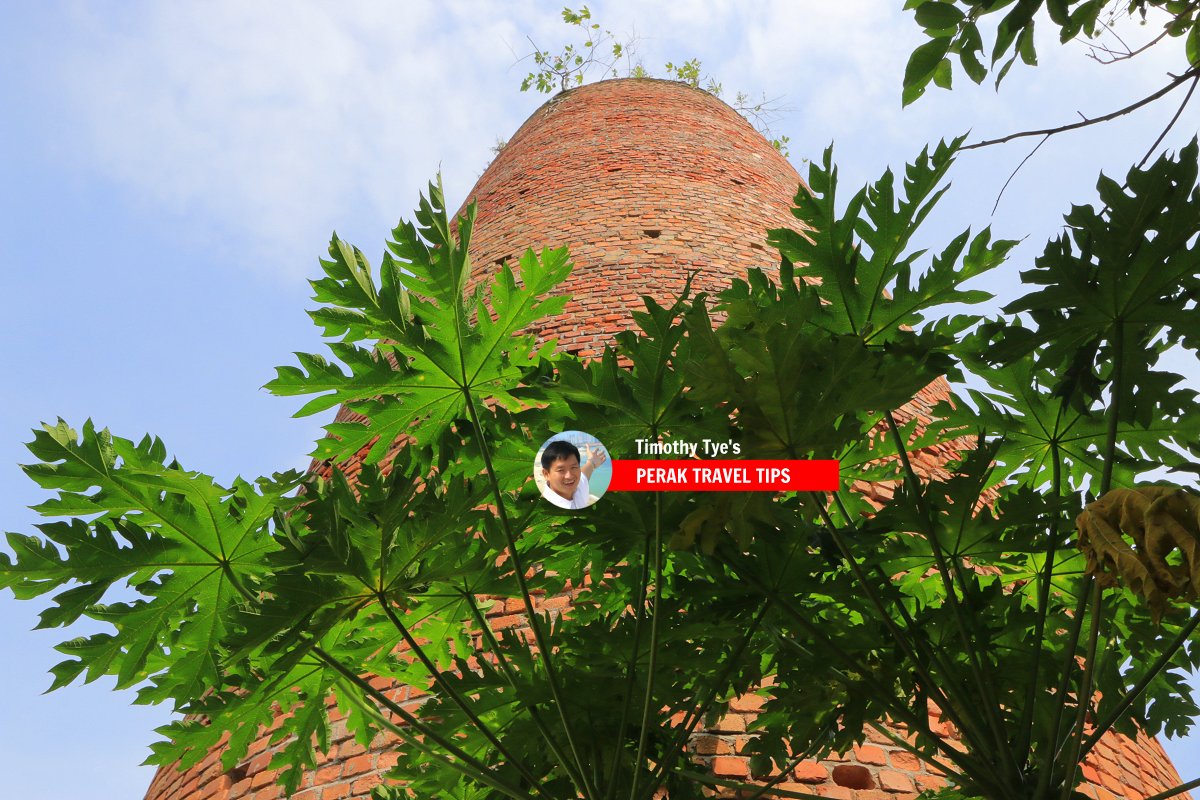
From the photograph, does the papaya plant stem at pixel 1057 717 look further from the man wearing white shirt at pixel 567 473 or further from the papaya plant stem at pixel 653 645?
the man wearing white shirt at pixel 567 473

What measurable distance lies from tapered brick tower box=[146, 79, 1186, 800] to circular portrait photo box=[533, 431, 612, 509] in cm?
110

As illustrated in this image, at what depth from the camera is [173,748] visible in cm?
172

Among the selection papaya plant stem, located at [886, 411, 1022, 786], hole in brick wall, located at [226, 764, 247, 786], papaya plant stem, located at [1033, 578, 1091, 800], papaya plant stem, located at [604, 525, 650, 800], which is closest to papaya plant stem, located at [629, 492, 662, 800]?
papaya plant stem, located at [604, 525, 650, 800]

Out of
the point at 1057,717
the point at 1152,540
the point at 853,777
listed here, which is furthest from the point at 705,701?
the point at 853,777

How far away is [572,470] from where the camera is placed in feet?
5.13

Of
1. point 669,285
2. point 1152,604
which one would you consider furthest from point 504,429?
point 669,285

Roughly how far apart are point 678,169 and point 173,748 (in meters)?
4.23

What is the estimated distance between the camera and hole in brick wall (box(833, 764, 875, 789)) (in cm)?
234

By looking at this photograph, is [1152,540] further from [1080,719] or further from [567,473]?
[567,473]

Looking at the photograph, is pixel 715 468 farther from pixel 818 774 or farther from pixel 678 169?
pixel 678 169

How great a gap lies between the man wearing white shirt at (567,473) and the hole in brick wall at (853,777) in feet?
4.16

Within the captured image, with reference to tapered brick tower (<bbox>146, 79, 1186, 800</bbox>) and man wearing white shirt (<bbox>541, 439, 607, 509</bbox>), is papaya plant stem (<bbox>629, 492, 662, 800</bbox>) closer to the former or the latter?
man wearing white shirt (<bbox>541, 439, 607, 509</bbox>)

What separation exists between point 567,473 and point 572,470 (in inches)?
0.4

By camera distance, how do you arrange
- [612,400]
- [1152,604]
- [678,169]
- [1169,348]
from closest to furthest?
1. [1152,604]
2. [612,400]
3. [1169,348]
4. [678,169]
